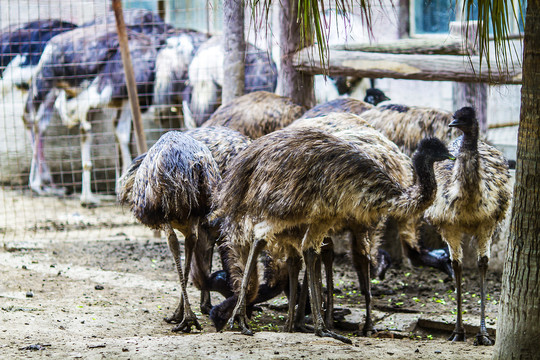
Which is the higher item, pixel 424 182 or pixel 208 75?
pixel 208 75

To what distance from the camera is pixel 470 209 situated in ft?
16.5

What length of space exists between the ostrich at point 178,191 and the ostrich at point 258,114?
1502mm

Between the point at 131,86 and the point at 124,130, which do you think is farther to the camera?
the point at 124,130

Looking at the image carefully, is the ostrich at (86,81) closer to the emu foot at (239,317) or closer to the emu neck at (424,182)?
the emu foot at (239,317)

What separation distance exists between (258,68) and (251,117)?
8.46ft

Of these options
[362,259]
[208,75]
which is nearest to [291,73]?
[208,75]

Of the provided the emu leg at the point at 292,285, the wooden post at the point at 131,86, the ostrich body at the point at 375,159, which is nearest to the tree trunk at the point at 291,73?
the wooden post at the point at 131,86

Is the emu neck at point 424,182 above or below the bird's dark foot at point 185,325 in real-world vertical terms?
above

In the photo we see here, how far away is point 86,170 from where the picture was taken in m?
9.86

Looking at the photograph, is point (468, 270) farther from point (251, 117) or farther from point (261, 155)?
point (261, 155)

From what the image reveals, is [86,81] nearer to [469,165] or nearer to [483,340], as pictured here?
[469,165]

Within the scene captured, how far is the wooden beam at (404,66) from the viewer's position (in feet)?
22.0

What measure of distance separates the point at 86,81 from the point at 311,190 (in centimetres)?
619

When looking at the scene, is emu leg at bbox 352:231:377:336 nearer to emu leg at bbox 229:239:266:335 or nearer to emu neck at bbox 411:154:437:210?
emu leg at bbox 229:239:266:335
